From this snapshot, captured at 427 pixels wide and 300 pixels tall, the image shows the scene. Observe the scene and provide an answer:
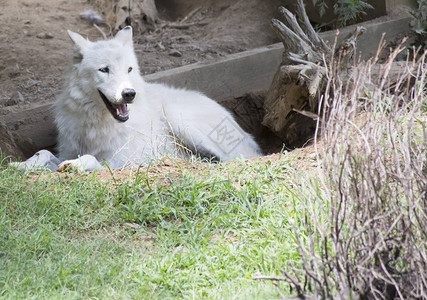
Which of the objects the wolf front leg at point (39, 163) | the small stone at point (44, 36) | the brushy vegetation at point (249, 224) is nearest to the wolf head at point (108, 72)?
the wolf front leg at point (39, 163)

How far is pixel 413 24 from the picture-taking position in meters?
6.74

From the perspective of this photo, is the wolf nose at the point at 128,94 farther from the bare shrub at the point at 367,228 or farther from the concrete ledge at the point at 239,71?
the bare shrub at the point at 367,228

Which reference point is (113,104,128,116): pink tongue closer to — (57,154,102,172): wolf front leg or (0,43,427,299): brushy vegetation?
(57,154,102,172): wolf front leg

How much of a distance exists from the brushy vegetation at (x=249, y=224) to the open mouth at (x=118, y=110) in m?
0.94

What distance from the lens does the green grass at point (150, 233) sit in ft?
9.98

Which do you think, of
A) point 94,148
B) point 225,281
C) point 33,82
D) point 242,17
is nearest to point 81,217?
point 225,281

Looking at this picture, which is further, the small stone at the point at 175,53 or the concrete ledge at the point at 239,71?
the small stone at the point at 175,53

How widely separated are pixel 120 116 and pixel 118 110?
0.22 ft

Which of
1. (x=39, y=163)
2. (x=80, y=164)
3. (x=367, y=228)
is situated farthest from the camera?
(x=39, y=163)

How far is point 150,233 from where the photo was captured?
3.57m

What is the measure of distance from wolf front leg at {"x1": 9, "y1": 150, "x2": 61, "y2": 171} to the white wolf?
10mm

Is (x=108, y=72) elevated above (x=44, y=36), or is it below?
above

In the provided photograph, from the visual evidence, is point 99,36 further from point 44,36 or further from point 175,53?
point 175,53

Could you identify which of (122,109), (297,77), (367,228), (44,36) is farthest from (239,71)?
(367,228)
